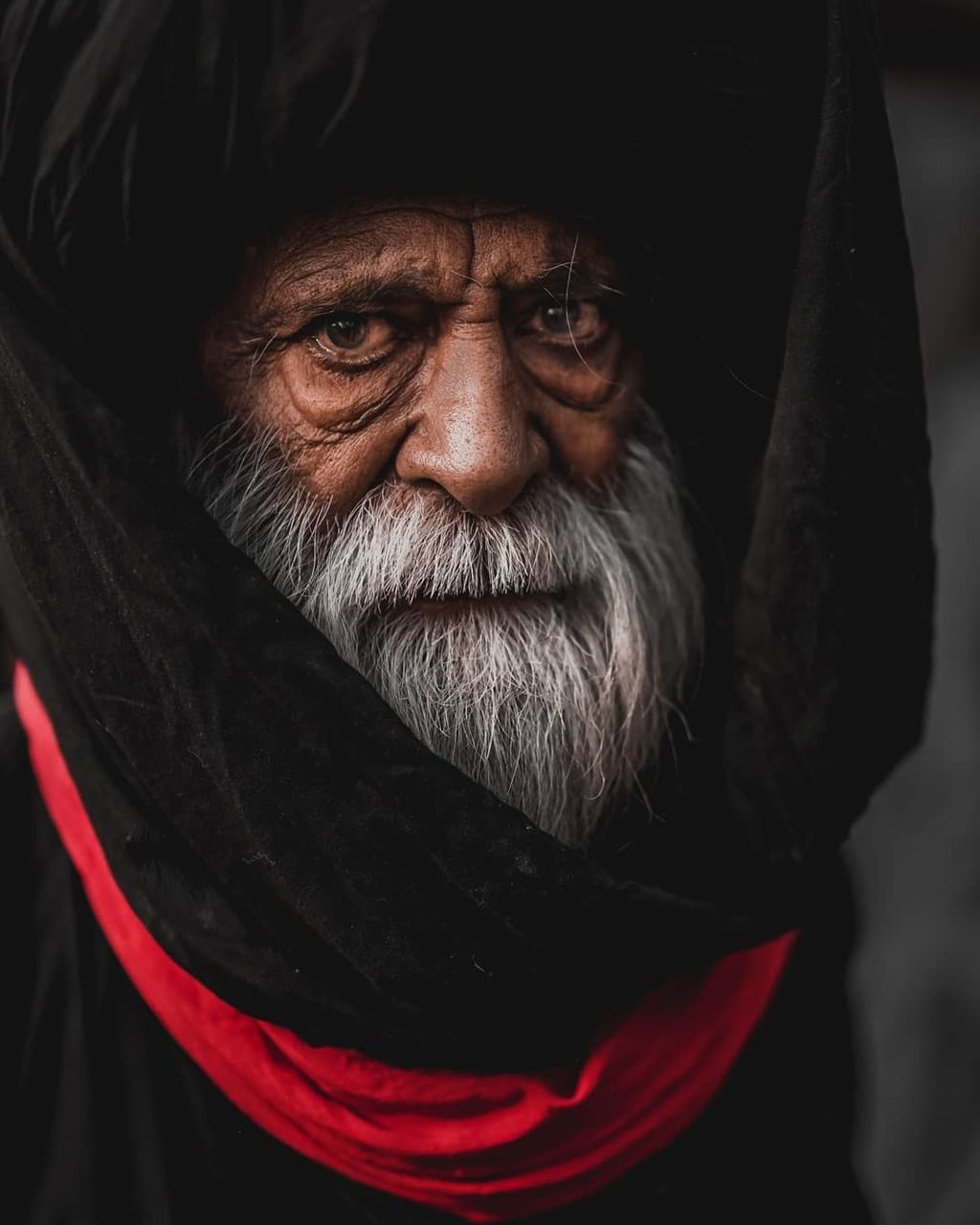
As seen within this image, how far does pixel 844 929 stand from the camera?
2.02m

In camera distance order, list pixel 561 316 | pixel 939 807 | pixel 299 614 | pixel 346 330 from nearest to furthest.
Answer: pixel 299 614 → pixel 346 330 → pixel 561 316 → pixel 939 807

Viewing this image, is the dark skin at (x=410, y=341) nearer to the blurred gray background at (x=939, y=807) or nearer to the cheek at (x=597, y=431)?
the cheek at (x=597, y=431)

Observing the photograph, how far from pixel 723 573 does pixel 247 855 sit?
0.85 meters

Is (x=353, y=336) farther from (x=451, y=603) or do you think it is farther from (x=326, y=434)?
(x=451, y=603)

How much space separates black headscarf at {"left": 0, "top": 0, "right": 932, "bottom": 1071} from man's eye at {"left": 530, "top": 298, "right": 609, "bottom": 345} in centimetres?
10

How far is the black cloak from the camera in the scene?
4.27 ft

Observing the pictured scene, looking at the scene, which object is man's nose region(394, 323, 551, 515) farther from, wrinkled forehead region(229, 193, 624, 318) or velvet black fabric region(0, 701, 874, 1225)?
velvet black fabric region(0, 701, 874, 1225)

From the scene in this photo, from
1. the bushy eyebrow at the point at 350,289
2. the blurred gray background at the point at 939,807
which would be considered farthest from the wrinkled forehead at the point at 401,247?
the blurred gray background at the point at 939,807

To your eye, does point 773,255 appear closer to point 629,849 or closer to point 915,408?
point 915,408

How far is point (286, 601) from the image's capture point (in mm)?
1382

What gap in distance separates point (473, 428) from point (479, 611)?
234 millimetres

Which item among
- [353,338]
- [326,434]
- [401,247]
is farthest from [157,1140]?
[401,247]

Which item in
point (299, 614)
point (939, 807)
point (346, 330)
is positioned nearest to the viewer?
point (299, 614)

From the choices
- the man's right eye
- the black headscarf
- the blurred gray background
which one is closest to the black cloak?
the black headscarf
